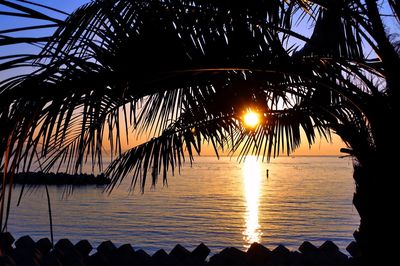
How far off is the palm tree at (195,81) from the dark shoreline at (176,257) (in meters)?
2.93

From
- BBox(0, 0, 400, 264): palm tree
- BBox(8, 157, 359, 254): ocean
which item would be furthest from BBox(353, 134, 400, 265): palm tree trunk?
BBox(8, 157, 359, 254): ocean

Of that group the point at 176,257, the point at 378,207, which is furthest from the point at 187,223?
the point at 378,207

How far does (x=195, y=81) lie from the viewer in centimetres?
362

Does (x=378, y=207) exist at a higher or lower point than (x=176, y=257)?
higher

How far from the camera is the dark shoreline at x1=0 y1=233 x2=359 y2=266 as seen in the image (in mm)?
7590

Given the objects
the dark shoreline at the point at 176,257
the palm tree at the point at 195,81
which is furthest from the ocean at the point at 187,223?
the palm tree at the point at 195,81

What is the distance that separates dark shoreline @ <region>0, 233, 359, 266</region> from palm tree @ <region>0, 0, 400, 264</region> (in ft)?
9.60

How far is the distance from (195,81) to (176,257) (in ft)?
16.8

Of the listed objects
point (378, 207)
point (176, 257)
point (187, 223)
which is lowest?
point (187, 223)

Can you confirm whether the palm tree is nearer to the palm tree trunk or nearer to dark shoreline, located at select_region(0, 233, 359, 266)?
the palm tree trunk

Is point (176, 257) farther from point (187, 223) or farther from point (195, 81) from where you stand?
point (187, 223)

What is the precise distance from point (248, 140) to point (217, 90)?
181 centimetres

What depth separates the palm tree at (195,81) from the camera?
2260 mm

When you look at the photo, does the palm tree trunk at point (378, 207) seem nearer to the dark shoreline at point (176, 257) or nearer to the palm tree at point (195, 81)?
the palm tree at point (195, 81)
